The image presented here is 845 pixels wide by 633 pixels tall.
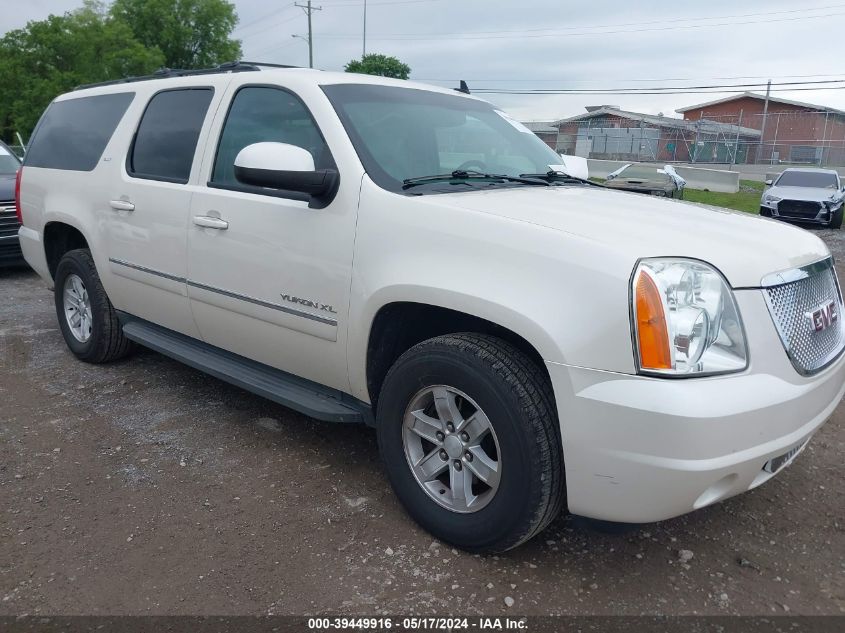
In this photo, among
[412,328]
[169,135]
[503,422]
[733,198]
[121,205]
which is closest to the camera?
[503,422]

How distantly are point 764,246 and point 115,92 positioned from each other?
406 centimetres

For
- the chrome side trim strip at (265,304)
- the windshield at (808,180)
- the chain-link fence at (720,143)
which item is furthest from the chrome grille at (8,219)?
the chain-link fence at (720,143)

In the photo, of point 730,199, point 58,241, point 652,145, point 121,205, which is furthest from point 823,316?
point 652,145

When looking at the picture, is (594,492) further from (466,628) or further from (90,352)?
(90,352)

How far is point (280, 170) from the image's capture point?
9.25 feet

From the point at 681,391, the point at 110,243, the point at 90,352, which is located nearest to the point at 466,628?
the point at 681,391

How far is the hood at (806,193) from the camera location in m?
15.6

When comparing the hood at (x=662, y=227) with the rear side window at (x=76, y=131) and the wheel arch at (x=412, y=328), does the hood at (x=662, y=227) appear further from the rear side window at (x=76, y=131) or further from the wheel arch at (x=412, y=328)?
the rear side window at (x=76, y=131)

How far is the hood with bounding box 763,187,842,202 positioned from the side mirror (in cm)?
1577

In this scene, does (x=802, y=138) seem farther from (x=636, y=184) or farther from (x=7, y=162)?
(x=7, y=162)

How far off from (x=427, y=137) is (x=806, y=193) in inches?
610

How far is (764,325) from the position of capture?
7.41 feet

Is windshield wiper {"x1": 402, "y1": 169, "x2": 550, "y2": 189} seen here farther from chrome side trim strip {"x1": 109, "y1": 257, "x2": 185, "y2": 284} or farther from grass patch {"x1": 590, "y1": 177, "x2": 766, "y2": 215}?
grass patch {"x1": 590, "y1": 177, "x2": 766, "y2": 215}

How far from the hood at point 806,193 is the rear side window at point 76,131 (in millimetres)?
15331
